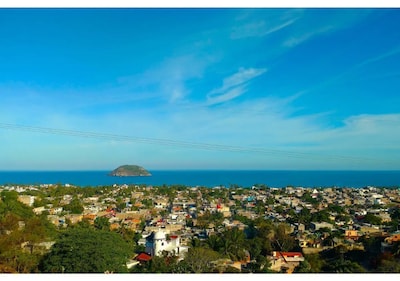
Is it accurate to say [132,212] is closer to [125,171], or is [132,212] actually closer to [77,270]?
[77,270]

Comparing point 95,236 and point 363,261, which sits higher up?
point 95,236

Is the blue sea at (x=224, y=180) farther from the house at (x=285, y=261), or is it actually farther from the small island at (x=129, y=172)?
the house at (x=285, y=261)

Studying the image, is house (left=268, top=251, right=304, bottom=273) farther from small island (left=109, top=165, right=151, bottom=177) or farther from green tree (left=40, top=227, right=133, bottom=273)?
small island (left=109, top=165, right=151, bottom=177)

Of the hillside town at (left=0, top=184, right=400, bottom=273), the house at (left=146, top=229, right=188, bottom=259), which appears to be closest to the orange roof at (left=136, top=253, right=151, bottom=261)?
the hillside town at (left=0, top=184, right=400, bottom=273)

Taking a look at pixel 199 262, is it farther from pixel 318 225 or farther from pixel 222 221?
pixel 222 221

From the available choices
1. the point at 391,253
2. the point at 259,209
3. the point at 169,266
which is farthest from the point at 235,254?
the point at 259,209

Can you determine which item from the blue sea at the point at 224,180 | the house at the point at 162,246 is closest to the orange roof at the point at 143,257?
the house at the point at 162,246
